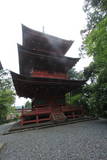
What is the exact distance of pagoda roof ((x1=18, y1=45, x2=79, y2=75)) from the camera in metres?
9.02

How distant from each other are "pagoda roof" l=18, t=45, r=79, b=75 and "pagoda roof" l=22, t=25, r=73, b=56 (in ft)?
4.25

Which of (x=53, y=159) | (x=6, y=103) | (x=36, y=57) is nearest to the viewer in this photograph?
(x=53, y=159)

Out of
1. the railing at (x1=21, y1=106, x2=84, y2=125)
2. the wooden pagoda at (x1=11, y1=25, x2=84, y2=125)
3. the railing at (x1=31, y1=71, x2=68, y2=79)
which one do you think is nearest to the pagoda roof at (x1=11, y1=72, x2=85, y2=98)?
the wooden pagoda at (x1=11, y1=25, x2=84, y2=125)

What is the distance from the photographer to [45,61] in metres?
9.85

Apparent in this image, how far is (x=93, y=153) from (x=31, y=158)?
1671mm

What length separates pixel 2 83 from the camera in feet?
64.8

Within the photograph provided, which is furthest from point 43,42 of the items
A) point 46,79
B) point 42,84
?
point 42,84

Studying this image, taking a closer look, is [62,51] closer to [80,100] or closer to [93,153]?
[80,100]

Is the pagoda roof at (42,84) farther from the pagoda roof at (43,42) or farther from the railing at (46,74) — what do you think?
the pagoda roof at (43,42)

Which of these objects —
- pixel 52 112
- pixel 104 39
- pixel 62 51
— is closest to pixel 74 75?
pixel 62 51

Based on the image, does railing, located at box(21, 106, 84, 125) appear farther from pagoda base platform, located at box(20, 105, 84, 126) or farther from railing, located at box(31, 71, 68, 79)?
railing, located at box(31, 71, 68, 79)

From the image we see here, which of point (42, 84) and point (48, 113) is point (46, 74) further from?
point (48, 113)

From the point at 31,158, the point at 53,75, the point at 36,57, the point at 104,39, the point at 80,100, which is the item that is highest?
the point at 36,57

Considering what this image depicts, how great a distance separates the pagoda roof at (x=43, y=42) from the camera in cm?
1027
